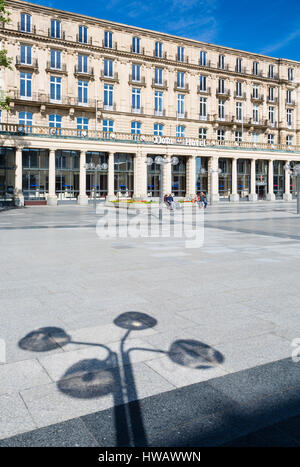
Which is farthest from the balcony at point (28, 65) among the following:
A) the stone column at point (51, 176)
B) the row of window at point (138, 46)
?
the stone column at point (51, 176)

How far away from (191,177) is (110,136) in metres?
12.8

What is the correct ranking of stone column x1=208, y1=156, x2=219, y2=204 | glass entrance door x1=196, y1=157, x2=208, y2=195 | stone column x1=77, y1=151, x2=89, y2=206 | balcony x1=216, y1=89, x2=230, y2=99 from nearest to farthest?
1. stone column x1=77, y1=151, x2=89, y2=206
2. stone column x1=208, y1=156, x2=219, y2=204
3. glass entrance door x1=196, y1=157, x2=208, y2=195
4. balcony x1=216, y1=89, x2=230, y2=99

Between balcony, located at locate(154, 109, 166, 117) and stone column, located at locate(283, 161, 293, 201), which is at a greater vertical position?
balcony, located at locate(154, 109, 166, 117)

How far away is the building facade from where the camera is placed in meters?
47.2

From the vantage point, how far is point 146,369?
4.21m

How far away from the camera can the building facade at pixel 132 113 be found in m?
47.2

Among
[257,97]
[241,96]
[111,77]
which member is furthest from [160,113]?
[257,97]

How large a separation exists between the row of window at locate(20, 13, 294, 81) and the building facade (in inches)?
5.4

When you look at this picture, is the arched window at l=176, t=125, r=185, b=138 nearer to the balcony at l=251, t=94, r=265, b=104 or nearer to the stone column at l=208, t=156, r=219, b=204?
the stone column at l=208, t=156, r=219, b=204

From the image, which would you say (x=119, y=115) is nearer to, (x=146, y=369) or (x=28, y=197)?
(x=28, y=197)

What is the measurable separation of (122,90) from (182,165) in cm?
1301

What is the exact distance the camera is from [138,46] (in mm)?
54719

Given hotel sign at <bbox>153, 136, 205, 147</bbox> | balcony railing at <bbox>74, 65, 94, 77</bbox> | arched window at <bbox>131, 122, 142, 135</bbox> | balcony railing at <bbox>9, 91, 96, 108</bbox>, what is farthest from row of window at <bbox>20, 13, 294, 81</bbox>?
hotel sign at <bbox>153, 136, 205, 147</bbox>

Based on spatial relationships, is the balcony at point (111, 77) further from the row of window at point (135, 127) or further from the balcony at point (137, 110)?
the row of window at point (135, 127)
